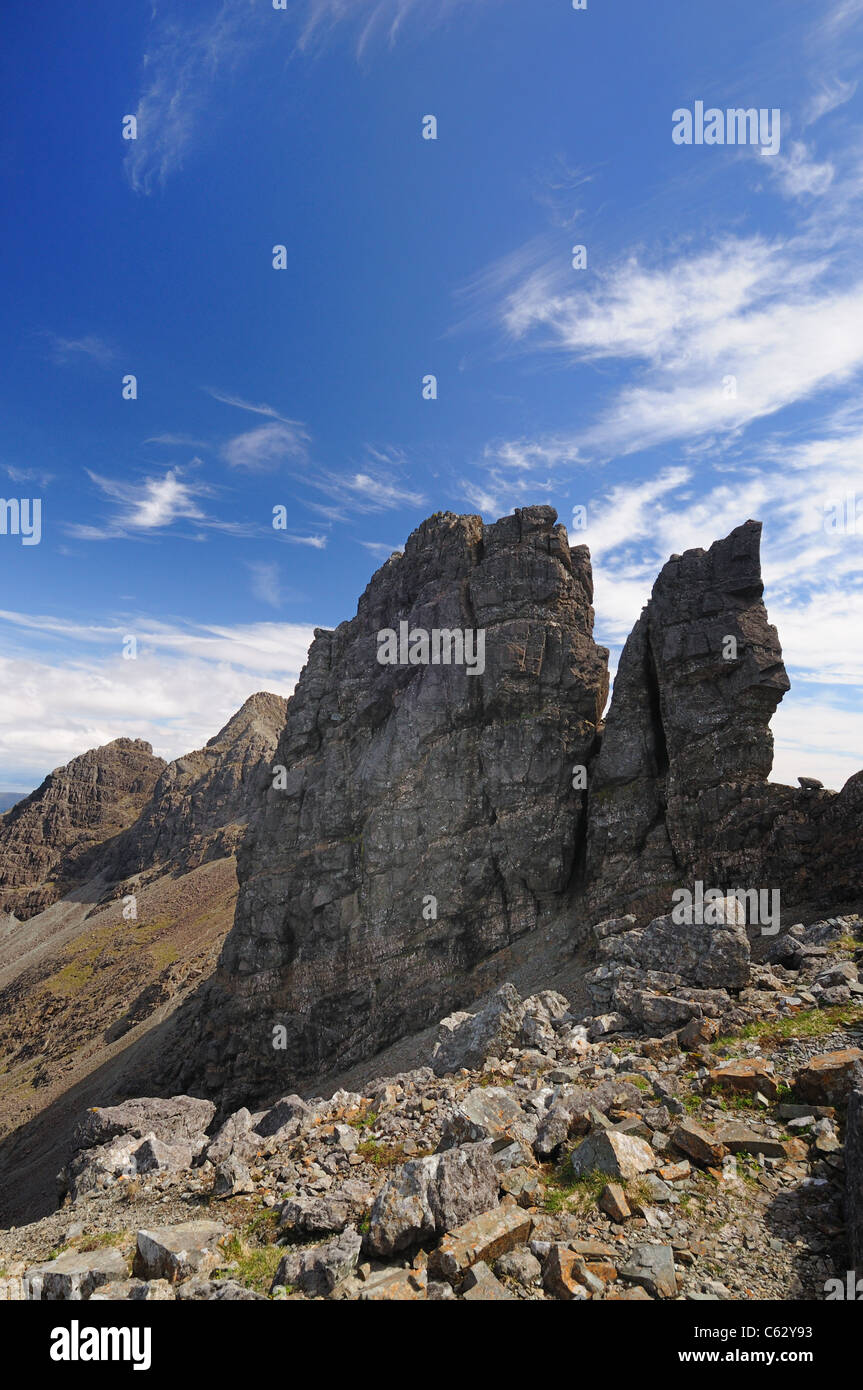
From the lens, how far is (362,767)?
7350 cm

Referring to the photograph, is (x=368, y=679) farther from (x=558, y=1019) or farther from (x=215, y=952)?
(x=215, y=952)

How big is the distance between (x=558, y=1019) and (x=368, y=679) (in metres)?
60.9

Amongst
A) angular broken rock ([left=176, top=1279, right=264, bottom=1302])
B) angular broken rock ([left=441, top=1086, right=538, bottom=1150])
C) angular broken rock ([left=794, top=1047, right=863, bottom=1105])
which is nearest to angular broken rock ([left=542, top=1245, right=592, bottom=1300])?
angular broken rock ([left=441, top=1086, right=538, bottom=1150])

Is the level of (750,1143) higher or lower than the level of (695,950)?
lower

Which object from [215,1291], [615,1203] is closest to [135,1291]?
[215,1291]

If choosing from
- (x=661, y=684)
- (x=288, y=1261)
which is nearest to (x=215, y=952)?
(x=661, y=684)

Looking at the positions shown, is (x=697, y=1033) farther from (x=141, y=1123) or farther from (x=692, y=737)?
(x=692, y=737)

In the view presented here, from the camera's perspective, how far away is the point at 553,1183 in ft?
35.1

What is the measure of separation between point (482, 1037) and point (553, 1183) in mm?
11481

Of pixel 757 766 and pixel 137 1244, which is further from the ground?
pixel 757 766

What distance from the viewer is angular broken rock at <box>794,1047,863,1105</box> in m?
11.6

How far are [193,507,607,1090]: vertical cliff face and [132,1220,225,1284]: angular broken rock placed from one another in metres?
50.1

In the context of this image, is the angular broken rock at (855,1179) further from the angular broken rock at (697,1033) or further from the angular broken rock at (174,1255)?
the angular broken rock at (174,1255)

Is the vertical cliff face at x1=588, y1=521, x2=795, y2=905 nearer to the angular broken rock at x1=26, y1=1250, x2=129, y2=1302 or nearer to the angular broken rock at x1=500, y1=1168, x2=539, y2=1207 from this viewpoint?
the angular broken rock at x1=500, y1=1168, x2=539, y2=1207
